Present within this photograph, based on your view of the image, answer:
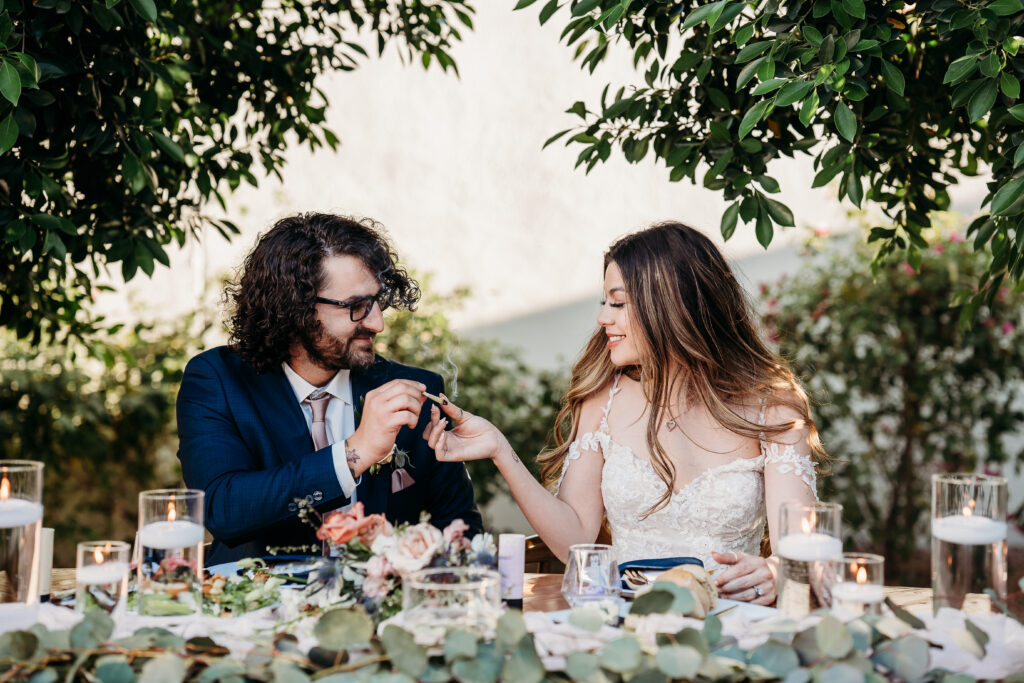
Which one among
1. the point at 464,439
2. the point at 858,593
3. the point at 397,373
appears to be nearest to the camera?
the point at 858,593

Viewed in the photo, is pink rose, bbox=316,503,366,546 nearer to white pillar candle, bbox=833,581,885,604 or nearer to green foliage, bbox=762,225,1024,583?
white pillar candle, bbox=833,581,885,604

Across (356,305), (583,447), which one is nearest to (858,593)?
(583,447)

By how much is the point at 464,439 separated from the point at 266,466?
22.5 inches

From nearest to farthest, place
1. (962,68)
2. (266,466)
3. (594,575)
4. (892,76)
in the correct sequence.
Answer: (594,575) < (962,68) < (892,76) < (266,466)

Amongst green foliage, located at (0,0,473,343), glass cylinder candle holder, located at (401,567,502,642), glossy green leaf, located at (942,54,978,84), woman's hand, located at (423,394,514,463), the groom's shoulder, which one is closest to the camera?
glass cylinder candle holder, located at (401,567,502,642)

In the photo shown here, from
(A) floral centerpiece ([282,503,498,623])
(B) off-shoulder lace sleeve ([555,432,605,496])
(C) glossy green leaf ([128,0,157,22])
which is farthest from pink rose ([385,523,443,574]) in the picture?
(B) off-shoulder lace sleeve ([555,432,605,496])

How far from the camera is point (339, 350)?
9.17 ft

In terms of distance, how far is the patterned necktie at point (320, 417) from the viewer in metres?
2.84

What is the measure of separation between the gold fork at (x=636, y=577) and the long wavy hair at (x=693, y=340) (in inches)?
29.8

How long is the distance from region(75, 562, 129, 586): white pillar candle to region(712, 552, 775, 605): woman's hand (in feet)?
4.01

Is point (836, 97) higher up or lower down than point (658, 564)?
higher up

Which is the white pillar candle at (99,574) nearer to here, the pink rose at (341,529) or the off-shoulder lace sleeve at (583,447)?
the pink rose at (341,529)

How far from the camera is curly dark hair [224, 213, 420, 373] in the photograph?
9.16ft

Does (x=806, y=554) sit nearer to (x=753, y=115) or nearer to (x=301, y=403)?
(x=753, y=115)
